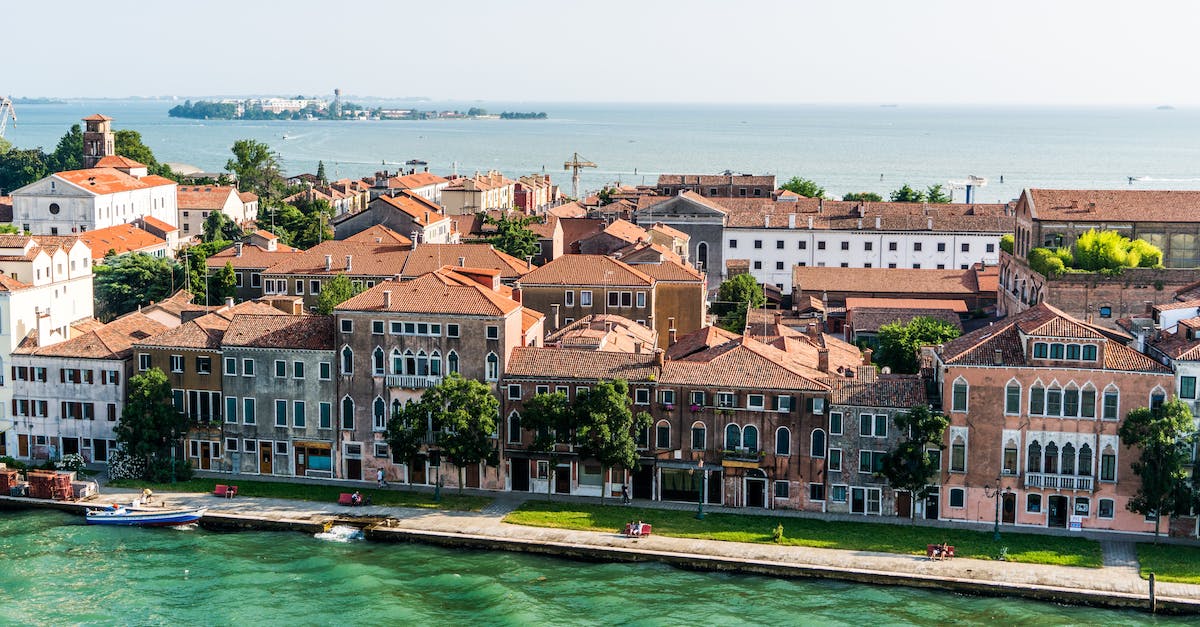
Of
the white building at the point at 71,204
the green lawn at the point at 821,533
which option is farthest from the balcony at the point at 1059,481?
the white building at the point at 71,204

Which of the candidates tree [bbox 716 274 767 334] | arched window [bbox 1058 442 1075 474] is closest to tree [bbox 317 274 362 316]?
tree [bbox 716 274 767 334]

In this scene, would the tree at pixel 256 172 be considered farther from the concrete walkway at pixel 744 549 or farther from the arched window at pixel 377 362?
the concrete walkway at pixel 744 549

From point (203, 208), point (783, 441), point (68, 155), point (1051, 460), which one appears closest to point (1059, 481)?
point (1051, 460)

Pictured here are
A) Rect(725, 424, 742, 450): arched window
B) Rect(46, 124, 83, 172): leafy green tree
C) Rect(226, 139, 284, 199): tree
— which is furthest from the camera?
Rect(46, 124, 83, 172): leafy green tree

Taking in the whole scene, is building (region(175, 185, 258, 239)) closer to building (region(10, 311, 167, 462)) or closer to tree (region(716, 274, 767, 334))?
tree (region(716, 274, 767, 334))

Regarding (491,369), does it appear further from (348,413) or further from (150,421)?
(150,421)
